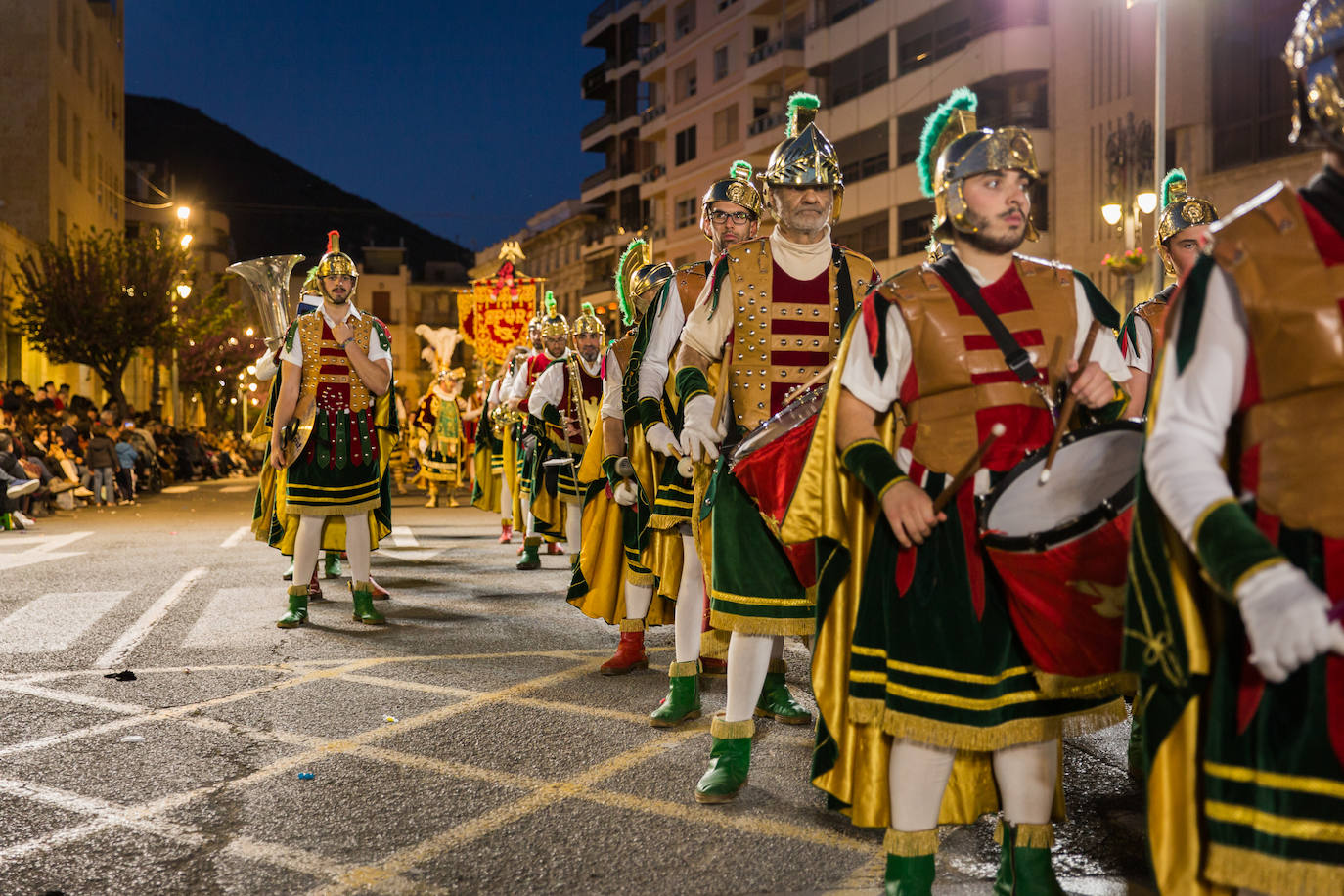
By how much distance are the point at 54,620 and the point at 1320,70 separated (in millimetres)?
8566

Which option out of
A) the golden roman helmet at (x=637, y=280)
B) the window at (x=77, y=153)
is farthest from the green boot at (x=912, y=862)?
the window at (x=77, y=153)

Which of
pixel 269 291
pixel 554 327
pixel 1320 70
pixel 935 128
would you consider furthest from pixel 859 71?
pixel 1320 70

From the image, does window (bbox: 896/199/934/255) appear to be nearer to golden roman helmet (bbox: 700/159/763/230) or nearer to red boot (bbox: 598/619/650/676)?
red boot (bbox: 598/619/650/676)

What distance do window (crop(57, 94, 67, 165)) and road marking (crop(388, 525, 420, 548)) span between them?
91.7ft

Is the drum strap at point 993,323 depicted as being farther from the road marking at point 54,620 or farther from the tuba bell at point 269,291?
the tuba bell at point 269,291

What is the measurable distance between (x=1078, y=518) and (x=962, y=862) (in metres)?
1.53

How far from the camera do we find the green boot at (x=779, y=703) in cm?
561

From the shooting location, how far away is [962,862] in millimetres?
3781

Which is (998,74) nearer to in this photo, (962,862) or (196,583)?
(196,583)

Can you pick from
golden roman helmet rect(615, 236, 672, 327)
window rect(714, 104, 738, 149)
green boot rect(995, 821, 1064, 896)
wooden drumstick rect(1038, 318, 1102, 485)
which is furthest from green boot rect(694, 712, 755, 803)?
window rect(714, 104, 738, 149)

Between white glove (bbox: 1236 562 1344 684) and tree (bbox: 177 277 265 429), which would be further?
tree (bbox: 177 277 265 429)

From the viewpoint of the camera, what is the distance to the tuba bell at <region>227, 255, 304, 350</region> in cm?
1027

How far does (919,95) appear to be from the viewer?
37219mm

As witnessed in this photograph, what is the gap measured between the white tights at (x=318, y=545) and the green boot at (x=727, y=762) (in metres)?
4.43
